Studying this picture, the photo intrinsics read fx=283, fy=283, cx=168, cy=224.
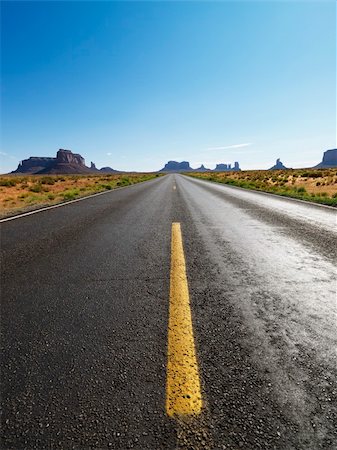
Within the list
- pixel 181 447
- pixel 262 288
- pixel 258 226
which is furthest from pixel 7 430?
pixel 258 226

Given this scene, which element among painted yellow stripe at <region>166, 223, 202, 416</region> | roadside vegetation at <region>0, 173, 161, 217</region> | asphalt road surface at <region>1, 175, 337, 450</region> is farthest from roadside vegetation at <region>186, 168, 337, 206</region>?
roadside vegetation at <region>0, 173, 161, 217</region>

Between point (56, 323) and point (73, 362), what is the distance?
592mm

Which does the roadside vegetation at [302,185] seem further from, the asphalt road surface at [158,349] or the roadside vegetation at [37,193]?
the roadside vegetation at [37,193]

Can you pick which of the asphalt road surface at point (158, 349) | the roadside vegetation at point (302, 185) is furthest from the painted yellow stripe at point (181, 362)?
the roadside vegetation at point (302, 185)

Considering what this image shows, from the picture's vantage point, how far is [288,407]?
137 centimetres

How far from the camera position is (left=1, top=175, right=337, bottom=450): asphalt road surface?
1270mm

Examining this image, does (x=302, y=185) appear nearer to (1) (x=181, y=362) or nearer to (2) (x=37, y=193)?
(2) (x=37, y=193)

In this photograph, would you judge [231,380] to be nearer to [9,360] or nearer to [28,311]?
[9,360]

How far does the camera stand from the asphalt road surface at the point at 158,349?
127 centimetres

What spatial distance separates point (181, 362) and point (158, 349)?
209mm

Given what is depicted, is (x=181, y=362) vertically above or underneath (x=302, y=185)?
underneath

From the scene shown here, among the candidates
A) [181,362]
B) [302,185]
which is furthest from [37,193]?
[181,362]

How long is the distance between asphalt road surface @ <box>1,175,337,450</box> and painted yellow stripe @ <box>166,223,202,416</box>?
42 mm

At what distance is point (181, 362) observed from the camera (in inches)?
66.6
